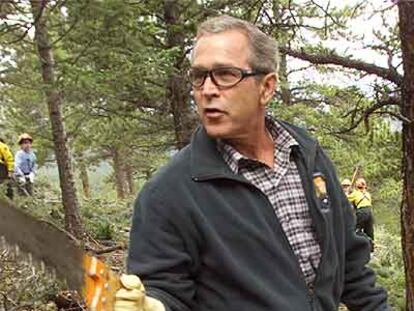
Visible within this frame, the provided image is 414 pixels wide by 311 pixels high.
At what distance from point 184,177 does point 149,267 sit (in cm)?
32

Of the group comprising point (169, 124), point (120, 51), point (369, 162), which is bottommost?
point (369, 162)

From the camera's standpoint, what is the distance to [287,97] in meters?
15.7

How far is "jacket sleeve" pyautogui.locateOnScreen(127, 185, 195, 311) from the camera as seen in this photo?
70.7 inches

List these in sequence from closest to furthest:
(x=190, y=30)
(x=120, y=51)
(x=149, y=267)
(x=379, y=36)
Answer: (x=149, y=267) < (x=379, y=36) < (x=120, y=51) < (x=190, y=30)

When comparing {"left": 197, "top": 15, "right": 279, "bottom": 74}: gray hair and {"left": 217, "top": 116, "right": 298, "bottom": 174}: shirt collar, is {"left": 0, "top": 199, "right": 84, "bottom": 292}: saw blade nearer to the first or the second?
{"left": 217, "top": 116, "right": 298, "bottom": 174}: shirt collar

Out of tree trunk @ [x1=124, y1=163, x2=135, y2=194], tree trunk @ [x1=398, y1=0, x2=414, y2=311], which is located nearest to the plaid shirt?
tree trunk @ [x1=398, y1=0, x2=414, y2=311]

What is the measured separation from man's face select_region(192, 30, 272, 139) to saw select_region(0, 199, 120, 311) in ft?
2.28

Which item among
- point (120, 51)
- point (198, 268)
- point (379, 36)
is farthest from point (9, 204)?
point (120, 51)

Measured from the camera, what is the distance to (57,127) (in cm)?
1013

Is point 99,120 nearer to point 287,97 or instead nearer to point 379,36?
point 287,97

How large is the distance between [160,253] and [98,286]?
33 centimetres

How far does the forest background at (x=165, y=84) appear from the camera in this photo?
6.00 m

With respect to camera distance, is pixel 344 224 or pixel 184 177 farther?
pixel 344 224

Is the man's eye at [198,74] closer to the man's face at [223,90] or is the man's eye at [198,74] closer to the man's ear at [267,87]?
the man's face at [223,90]
